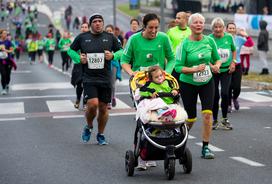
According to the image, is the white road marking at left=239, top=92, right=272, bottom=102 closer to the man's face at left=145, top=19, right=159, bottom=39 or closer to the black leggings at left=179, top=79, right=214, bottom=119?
the black leggings at left=179, top=79, right=214, bottom=119

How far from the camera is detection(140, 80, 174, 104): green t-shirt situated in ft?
35.1

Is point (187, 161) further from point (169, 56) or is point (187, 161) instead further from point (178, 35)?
point (178, 35)

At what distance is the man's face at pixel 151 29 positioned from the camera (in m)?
11.6

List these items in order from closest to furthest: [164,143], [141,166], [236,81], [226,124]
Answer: [164,143]
[141,166]
[226,124]
[236,81]

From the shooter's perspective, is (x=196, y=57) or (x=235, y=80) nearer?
(x=196, y=57)

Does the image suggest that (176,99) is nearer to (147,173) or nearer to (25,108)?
(147,173)

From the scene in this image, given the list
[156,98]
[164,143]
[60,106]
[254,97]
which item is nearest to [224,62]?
[156,98]

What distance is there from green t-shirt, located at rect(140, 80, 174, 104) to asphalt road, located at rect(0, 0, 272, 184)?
86 centimetres

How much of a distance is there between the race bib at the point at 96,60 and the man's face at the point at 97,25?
1.14 feet

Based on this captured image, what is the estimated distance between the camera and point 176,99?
1073cm

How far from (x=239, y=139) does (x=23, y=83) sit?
1866 cm

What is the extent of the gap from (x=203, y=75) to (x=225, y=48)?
142 inches

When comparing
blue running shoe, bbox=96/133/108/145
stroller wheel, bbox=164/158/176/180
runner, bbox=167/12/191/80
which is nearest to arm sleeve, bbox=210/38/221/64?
stroller wheel, bbox=164/158/176/180

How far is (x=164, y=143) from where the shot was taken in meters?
10.3
